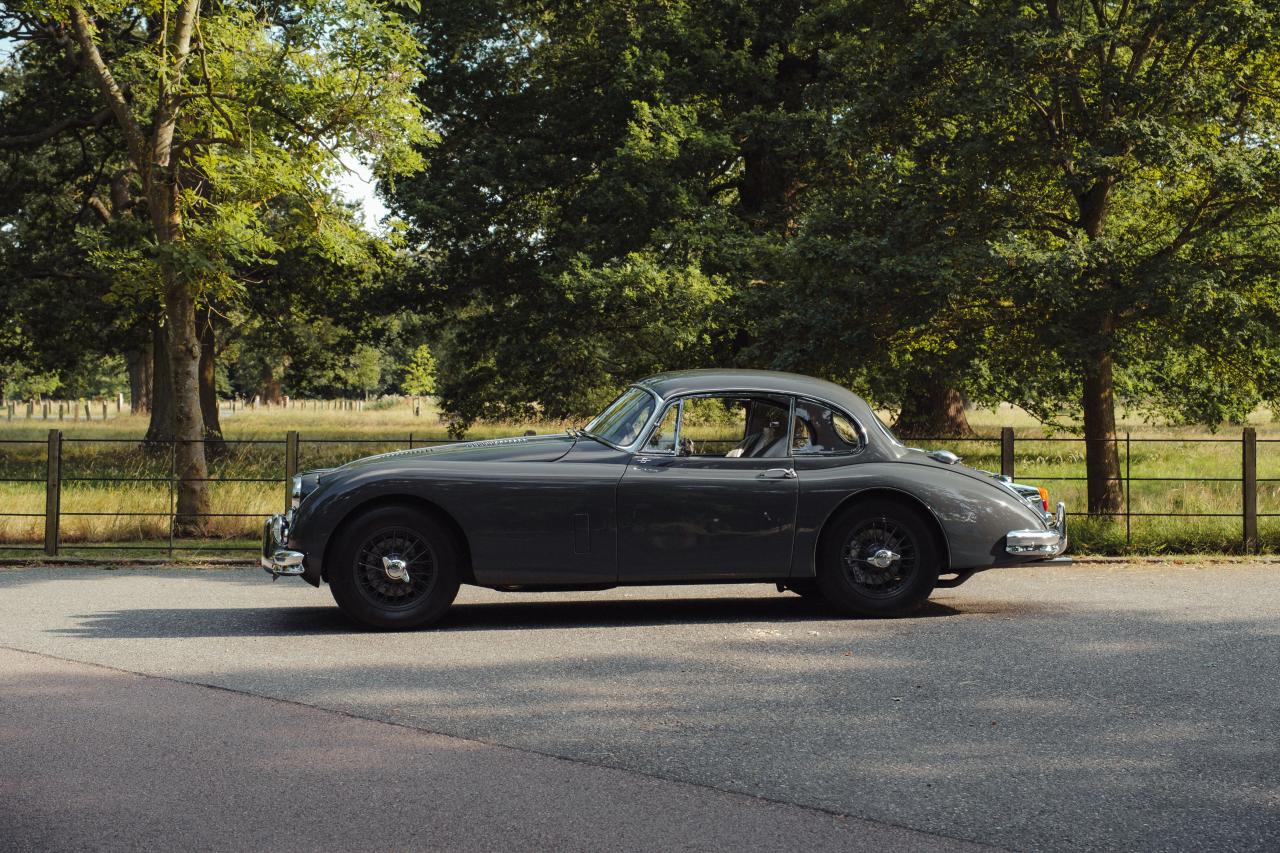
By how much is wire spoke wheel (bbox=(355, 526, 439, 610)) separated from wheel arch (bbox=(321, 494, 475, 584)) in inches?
6.7

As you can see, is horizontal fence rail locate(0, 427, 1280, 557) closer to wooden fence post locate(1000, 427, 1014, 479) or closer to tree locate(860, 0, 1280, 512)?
wooden fence post locate(1000, 427, 1014, 479)

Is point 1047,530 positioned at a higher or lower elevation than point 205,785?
higher

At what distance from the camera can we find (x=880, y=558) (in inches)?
360

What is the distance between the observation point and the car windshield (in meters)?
9.05

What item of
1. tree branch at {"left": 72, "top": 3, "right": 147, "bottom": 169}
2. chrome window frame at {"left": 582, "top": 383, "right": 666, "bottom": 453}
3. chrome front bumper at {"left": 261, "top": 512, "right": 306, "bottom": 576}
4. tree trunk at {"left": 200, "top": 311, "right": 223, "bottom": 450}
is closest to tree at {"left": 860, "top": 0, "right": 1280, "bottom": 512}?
chrome window frame at {"left": 582, "top": 383, "right": 666, "bottom": 453}

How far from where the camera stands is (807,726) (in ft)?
20.0

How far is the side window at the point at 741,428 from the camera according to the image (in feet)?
30.1

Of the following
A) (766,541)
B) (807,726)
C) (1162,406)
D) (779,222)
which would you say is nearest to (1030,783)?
(807,726)

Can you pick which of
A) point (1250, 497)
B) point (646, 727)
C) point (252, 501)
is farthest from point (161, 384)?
point (646, 727)

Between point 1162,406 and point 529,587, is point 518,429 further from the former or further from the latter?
point 529,587

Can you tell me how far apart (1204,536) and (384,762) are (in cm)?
1049

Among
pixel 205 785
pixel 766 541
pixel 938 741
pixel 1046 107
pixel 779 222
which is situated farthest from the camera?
pixel 779 222

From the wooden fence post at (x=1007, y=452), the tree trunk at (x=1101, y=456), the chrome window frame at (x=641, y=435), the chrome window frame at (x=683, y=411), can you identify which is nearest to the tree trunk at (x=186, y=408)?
the chrome window frame at (x=641, y=435)

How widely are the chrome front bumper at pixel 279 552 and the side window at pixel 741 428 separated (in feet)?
8.71
